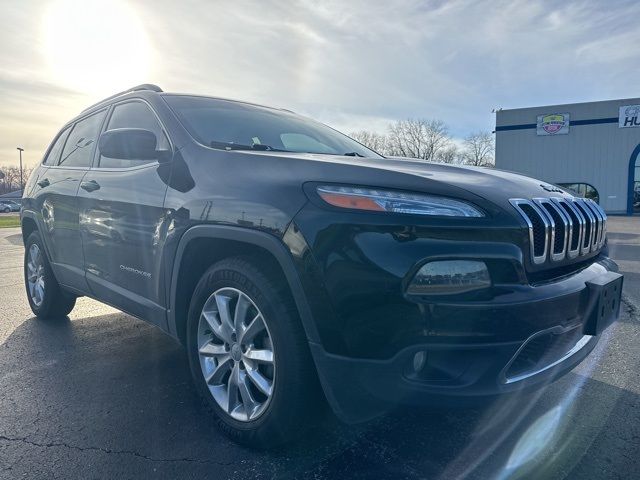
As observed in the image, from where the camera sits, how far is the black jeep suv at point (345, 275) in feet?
5.83

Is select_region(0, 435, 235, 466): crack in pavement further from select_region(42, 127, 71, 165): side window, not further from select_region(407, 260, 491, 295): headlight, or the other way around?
select_region(42, 127, 71, 165): side window

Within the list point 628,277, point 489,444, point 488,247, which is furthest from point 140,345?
point 628,277

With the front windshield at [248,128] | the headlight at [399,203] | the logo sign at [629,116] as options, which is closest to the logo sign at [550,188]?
the headlight at [399,203]

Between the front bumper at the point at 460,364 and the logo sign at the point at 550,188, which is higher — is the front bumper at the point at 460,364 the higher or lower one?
the lower one

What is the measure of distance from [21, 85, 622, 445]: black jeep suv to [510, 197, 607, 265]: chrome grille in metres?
0.01

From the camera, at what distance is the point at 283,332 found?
6.56ft

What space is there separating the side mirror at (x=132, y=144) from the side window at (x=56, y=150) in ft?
6.95

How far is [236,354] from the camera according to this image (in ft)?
7.54

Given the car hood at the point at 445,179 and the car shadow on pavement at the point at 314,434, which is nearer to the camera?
the car hood at the point at 445,179

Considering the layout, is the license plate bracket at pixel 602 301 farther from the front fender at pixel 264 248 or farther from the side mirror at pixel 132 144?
the side mirror at pixel 132 144

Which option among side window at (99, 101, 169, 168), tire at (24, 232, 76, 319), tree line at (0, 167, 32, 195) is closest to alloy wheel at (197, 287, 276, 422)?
side window at (99, 101, 169, 168)

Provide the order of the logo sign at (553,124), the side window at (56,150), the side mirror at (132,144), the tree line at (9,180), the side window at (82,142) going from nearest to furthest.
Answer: the side mirror at (132,144)
the side window at (82,142)
the side window at (56,150)
the logo sign at (553,124)
the tree line at (9,180)

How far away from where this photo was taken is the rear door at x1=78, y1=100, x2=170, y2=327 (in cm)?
274

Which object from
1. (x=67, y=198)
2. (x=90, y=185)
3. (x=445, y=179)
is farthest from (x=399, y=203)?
(x=67, y=198)
